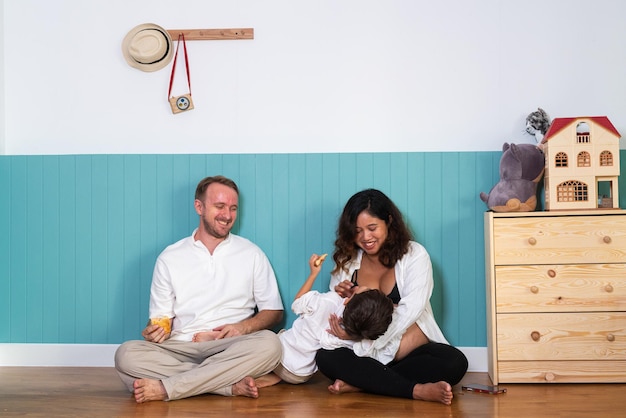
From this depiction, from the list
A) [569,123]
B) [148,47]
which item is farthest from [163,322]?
[569,123]

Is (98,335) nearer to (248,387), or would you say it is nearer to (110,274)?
(110,274)

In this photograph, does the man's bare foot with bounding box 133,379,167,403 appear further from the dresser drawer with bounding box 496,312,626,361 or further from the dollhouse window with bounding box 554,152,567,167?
the dollhouse window with bounding box 554,152,567,167

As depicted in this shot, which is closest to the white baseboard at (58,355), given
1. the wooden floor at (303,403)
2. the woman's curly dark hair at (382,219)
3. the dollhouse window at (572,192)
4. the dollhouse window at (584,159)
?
the wooden floor at (303,403)

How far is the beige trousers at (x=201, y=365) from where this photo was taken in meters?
3.00

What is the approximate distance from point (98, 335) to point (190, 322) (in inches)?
25.2

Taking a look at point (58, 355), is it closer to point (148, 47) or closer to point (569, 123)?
point (148, 47)

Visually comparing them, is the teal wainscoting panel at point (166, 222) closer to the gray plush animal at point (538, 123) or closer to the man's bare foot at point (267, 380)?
the gray plush animal at point (538, 123)

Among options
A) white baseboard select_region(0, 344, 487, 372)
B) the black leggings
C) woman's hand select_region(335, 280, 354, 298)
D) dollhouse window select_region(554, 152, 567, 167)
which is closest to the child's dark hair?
the black leggings

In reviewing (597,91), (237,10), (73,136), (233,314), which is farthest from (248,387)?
(597,91)

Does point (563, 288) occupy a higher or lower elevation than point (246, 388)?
higher

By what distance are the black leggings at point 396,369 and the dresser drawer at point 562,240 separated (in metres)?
0.52

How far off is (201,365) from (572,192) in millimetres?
1838

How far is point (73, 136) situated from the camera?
3727 mm

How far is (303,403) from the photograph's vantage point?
2.93 m
